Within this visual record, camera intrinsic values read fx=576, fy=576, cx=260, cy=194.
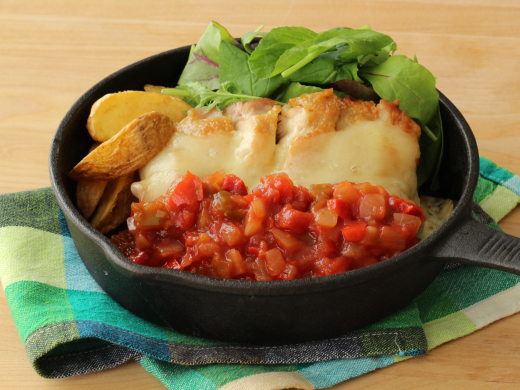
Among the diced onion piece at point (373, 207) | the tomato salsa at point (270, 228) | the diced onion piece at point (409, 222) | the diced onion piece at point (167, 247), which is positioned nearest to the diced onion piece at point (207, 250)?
the tomato salsa at point (270, 228)

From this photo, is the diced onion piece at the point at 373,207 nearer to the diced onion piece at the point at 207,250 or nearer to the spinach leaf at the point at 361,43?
the diced onion piece at the point at 207,250

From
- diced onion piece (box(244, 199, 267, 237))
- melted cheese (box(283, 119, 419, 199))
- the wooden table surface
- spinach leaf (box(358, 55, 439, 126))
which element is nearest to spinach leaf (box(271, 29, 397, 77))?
spinach leaf (box(358, 55, 439, 126))

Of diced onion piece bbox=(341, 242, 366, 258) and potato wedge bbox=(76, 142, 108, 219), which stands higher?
diced onion piece bbox=(341, 242, 366, 258)

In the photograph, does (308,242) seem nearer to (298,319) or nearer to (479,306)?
(298,319)

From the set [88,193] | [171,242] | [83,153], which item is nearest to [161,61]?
[83,153]

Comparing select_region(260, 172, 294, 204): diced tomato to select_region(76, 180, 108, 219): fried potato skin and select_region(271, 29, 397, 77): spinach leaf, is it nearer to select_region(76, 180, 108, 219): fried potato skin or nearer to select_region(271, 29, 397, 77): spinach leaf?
select_region(271, 29, 397, 77): spinach leaf

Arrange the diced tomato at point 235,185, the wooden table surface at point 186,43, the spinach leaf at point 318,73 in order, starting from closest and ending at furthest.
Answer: the diced tomato at point 235,185 < the spinach leaf at point 318,73 < the wooden table surface at point 186,43
